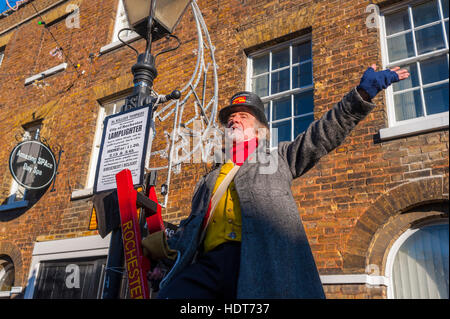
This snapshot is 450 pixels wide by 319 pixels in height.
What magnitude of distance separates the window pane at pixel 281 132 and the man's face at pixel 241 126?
3105 mm

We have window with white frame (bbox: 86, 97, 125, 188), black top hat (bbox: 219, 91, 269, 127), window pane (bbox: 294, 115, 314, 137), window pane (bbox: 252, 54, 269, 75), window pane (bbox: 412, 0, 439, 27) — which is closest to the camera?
black top hat (bbox: 219, 91, 269, 127)

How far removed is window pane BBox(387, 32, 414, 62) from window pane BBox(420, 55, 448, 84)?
29 cm

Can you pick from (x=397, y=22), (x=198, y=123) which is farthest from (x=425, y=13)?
(x=198, y=123)

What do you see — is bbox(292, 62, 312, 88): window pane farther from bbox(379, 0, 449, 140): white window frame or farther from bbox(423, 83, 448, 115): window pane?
bbox(423, 83, 448, 115): window pane

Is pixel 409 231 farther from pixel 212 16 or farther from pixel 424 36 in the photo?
pixel 212 16

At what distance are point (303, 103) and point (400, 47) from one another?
4.87ft

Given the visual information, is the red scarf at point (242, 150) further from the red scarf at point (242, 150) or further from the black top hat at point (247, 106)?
the black top hat at point (247, 106)

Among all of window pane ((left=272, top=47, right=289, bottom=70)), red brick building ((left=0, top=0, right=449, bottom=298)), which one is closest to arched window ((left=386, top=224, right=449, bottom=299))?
red brick building ((left=0, top=0, right=449, bottom=298))

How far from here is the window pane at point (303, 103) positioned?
5.87 meters

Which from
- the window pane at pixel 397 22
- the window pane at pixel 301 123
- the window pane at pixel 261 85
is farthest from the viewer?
the window pane at pixel 261 85

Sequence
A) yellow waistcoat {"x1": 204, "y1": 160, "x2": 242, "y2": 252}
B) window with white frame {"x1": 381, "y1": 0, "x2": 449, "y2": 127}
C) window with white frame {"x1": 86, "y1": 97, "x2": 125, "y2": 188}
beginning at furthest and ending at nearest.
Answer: window with white frame {"x1": 86, "y1": 97, "x2": 125, "y2": 188} → window with white frame {"x1": 381, "y1": 0, "x2": 449, "y2": 127} → yellow waistcoat {"x1": 204, "y1": 160, "x2": 242, "y2": 252}

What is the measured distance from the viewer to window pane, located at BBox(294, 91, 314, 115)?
5.87 meters

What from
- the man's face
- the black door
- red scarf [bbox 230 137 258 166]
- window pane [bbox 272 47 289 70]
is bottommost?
the black door

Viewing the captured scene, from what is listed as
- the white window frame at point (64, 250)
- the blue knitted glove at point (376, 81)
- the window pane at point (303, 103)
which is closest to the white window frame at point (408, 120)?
the window pane at point (303, 103)
